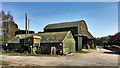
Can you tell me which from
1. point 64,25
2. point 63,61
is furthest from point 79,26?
point 63,61

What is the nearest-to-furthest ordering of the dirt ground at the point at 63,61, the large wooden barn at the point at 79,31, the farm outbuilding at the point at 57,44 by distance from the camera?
the dirt ground at the point at 63,61 → the farm outbuilding at the point at 57,44 → the large wooden barn at the point at 79,31

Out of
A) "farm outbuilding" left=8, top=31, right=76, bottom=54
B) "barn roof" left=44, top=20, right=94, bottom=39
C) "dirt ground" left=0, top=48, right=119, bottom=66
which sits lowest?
A: "dirt ground" left=0, top=48, right=119, bottom=66

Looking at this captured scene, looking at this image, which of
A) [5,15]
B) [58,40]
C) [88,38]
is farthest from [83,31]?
[5,15]

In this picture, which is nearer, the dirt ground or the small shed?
the dirt ground

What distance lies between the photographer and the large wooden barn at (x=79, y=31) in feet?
146

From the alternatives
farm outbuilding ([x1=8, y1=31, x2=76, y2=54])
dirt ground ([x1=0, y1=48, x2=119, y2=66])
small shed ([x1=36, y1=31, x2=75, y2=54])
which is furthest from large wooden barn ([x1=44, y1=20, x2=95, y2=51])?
dirt ground ([x1=0, y1=48, x2=119, y2=66])

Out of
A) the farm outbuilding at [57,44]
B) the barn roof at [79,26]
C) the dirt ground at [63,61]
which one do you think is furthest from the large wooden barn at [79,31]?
the dirt ground at [63,61]

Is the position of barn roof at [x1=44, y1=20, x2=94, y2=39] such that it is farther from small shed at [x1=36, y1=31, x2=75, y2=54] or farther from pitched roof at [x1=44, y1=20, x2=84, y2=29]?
small shed at [x1=36, y1=31, x2=75, y2=54]

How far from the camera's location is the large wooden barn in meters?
44.5

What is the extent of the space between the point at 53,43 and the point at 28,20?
9.49 metres

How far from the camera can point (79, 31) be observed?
1812 inches

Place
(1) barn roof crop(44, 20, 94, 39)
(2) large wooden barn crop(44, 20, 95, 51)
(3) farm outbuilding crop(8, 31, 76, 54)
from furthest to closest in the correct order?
(1) barn roof crop(44, 20, 94, 39) < (2) large wooden barn crop(44, 20, 95, 51) < (3) farm outbuilding crop(8, 31, 76, 54)

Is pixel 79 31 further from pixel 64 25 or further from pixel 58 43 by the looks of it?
pixel 58 43

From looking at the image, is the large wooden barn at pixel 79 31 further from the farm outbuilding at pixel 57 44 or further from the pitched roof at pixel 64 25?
the farm outbuilding at pixel 57 44
